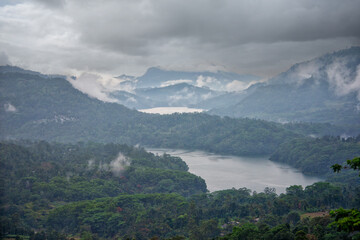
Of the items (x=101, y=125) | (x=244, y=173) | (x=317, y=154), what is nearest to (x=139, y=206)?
(x=244, y=173)

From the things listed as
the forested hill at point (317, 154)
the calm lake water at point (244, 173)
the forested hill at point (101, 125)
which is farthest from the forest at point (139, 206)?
the forested hill at point (101, 125)

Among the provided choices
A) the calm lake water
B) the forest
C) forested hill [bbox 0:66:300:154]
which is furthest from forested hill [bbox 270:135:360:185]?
the forest


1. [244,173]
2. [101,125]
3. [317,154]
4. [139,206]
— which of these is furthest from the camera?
[101,125]

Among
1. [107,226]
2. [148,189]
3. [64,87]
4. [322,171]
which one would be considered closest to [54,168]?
[148,189]

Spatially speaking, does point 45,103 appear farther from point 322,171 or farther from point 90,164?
point 322,171

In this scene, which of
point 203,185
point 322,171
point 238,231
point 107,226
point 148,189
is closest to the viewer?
point 238,231

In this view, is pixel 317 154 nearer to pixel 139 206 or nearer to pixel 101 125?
pixel 139 206

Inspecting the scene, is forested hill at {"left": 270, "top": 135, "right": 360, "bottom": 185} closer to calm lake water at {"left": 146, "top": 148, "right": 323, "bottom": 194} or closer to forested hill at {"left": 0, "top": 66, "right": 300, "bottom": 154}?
calm lake water at {"left": 146, "top": 148, "right": 323, "bottom": 194}
